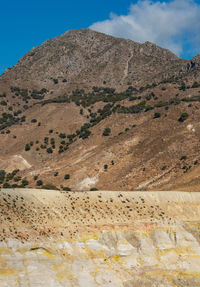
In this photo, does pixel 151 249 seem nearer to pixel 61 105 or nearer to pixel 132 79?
pixel 61 105

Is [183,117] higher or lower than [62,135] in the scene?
lower

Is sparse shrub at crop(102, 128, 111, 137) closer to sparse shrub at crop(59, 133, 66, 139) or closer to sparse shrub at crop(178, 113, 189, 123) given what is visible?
sparse shrub at crop(59, 133, 66, 139)

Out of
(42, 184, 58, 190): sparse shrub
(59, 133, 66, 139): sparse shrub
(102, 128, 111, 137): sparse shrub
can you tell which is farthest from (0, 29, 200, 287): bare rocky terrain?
(59, 133, 66, 139): sparse shrub

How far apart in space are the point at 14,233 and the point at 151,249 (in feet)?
36.9

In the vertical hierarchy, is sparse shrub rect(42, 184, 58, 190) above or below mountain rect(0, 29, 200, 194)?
below

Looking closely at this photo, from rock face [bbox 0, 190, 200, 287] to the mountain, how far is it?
1240cm

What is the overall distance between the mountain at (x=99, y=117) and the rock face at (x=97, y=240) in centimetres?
1240

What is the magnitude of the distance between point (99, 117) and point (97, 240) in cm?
6762

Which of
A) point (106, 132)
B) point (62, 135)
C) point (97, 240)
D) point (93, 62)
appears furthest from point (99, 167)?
point (93, 62)

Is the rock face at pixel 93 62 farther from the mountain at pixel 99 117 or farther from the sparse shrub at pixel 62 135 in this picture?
the sparse shrub at pixel 62 135

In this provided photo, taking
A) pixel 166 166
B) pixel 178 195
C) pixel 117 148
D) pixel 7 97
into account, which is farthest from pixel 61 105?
pixel 178 195

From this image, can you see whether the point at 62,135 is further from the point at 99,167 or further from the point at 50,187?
the point at 50,187

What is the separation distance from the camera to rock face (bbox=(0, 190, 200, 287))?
84.3 feet

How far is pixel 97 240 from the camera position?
29.2 metres
